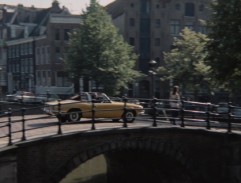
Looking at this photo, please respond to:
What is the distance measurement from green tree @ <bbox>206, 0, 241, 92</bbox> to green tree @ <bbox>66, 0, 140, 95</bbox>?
1494 centimetres

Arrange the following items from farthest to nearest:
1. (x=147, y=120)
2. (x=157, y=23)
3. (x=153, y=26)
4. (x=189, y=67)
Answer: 1. (x=157, y=23)
2. (x=153, y=26)
3. (x=189, y=67)
4. (x=147, y=120)

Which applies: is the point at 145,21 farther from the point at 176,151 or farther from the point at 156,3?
the point at 176,151

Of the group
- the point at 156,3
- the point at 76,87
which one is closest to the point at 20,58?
the point at 76,87

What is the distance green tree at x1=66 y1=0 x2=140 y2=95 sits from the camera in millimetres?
35031

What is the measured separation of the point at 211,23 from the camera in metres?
20.4

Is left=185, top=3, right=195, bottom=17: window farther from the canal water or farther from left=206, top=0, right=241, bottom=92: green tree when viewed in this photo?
left=206, top=0, right=241, bottom=92: green tree

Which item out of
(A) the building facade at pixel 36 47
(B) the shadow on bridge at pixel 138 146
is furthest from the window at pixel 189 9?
(B) the shadow on bridge at pixel 138 146

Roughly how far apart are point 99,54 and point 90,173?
45.8ft

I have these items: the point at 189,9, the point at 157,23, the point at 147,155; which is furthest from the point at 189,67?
the point at 147,155

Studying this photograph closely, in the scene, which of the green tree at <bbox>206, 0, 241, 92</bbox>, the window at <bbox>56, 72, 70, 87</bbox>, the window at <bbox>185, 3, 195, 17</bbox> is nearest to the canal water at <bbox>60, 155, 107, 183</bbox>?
the green tree at <bbox>206, 0, 241, 92</bbox>

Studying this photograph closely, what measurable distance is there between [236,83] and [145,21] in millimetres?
29968

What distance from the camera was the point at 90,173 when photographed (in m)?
23.0

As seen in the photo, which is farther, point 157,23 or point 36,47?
point 36,47

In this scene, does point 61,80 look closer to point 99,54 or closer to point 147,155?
point 99,54
